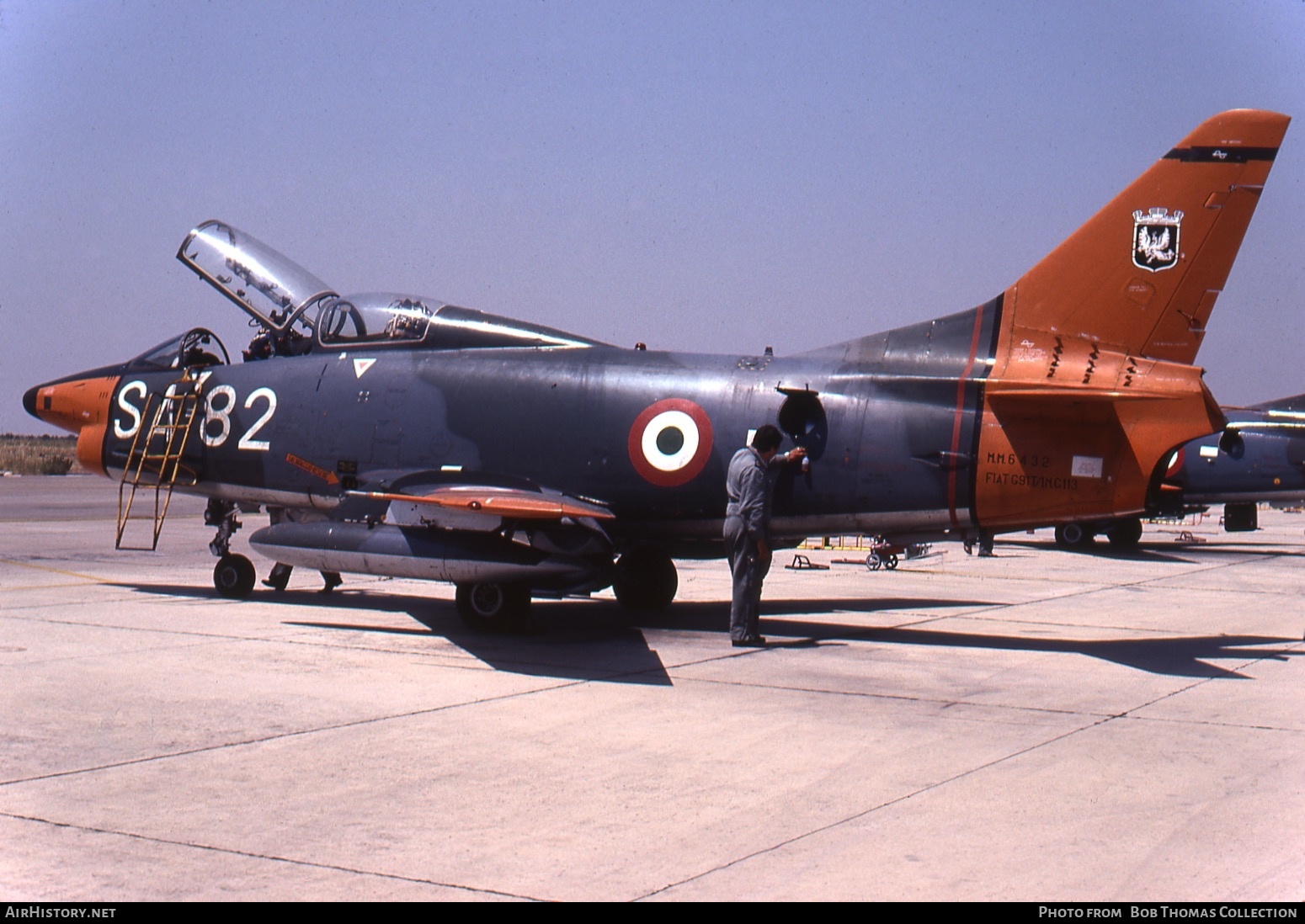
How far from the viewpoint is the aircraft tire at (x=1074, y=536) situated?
26.8 metres

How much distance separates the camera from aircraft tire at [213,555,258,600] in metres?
13.8

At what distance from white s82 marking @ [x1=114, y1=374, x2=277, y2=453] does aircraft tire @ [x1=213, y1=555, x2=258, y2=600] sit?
1287 millimetres

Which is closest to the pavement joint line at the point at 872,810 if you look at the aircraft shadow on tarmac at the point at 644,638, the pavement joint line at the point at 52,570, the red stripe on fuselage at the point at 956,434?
the aircraft shadow on tarmac at the point at 644,638

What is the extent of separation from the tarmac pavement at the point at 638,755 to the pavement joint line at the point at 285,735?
3 cm

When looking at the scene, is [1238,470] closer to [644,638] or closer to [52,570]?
[644,638]

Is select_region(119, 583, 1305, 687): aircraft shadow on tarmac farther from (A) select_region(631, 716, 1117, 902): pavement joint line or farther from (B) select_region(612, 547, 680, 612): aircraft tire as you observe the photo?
(A) select_region(631, 716, 1117, 902): pavement joint line

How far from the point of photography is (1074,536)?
88.7 feet

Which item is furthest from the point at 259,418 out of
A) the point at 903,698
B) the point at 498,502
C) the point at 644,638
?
the point at 903,698

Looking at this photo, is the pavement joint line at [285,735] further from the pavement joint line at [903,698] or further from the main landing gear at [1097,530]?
the main landing gear at [1097,530]

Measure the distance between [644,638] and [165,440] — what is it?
6.29 meters

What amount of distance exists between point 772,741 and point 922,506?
4.14 meters

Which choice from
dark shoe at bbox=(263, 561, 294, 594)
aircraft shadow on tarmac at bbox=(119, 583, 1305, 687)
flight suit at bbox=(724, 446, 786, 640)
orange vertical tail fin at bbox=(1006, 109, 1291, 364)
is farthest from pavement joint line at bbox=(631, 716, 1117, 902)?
dark shoe at bbox=(263, 561, 294, 594)
